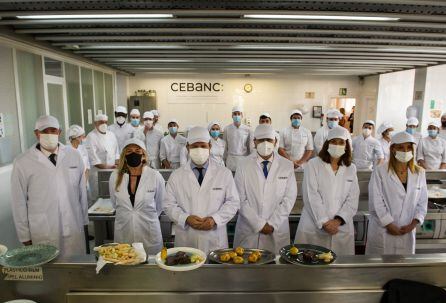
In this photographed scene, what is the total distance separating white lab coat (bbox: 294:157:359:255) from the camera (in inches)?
99.8

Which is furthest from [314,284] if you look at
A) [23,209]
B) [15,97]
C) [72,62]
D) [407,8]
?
[72,62]

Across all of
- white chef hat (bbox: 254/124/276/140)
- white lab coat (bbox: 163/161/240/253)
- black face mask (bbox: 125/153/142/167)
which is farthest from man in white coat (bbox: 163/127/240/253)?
white chef hat (bbox: 254/124/276/140)

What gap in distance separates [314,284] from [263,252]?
0.29 meters

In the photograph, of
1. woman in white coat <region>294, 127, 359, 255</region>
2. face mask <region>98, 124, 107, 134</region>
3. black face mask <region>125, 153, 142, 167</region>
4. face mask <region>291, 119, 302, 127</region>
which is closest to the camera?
black face mask <region>125, 153, 142, 167</region>

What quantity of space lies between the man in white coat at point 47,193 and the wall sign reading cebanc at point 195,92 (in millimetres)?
6828

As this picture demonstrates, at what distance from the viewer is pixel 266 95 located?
9.53 metres

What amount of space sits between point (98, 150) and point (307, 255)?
408 cm

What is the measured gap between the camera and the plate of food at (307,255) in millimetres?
1560

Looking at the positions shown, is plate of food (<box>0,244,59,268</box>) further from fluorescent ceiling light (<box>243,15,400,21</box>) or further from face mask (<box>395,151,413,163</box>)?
fluorescent ceiling light (<box>243,15,400,21</box>)

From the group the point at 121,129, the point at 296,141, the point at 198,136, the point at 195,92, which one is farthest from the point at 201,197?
the point at 195,92

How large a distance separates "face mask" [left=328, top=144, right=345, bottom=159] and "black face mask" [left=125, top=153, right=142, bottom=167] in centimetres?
152

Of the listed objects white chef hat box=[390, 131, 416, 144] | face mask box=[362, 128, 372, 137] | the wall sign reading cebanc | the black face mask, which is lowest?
the black face mask

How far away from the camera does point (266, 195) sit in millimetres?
2521

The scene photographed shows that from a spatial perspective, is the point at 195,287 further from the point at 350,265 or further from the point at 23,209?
the point at 23,209
